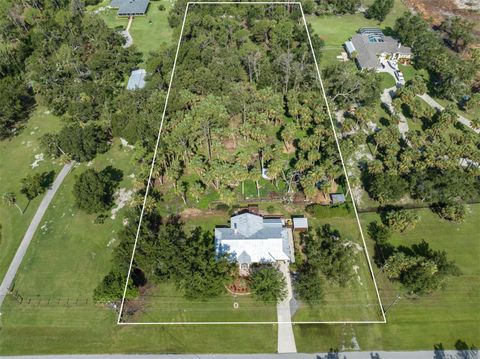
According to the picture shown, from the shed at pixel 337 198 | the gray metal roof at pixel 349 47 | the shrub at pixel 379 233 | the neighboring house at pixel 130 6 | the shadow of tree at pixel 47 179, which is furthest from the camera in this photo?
the neighboring house at pixel 130 6

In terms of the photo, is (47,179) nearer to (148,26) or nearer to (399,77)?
(148,26)

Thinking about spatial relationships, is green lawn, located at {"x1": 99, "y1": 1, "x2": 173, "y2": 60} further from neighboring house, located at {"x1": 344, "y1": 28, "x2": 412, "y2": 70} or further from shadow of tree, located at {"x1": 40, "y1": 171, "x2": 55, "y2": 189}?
neighboring house, located at {"x1": 344, "y1": 28, "x2": 412, "y2": 70}

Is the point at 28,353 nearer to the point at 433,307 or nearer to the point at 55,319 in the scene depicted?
the point at 55,319

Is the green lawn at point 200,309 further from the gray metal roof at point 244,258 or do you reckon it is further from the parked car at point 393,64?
the parked car at point 393,64

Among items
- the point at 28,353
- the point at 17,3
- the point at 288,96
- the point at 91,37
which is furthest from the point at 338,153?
the point at 17,3

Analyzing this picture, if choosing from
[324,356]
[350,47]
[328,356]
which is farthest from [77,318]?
[350,47]

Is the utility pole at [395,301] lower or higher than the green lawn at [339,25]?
lower

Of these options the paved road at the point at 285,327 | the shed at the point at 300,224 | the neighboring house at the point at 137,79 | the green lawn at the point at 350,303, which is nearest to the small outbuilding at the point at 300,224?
the shed at the point at 300,224
